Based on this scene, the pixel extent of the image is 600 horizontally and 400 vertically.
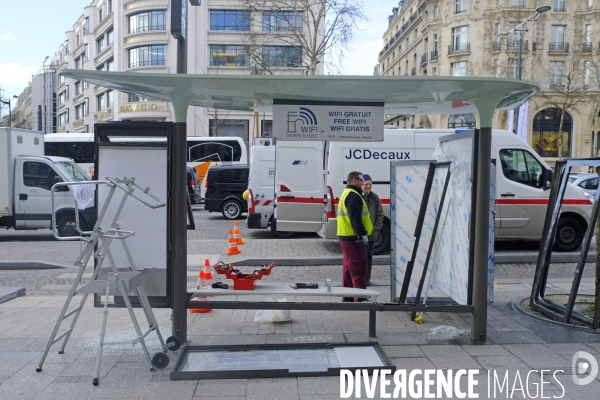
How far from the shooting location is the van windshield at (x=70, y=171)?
1512 cm

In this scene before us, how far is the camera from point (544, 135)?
174 ft

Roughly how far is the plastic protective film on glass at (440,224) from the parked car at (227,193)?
1419 centimetres

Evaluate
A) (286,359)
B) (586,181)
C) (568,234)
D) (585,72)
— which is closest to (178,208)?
(286,359)

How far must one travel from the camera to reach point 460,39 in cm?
5572

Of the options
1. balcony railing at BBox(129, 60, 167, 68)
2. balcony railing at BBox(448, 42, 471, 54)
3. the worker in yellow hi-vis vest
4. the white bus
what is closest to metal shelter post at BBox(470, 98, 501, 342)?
the worker in yellow hi-vis vest

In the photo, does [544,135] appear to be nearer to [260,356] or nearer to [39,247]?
[39,247]

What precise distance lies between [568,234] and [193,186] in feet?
54.6

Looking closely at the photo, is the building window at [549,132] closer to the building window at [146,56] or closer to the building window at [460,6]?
the building window at [460,6]

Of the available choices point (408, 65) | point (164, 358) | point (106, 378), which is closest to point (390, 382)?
point (164, 358)

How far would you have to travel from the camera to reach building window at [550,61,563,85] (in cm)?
5207

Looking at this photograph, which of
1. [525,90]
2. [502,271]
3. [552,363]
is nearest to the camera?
[552,363]

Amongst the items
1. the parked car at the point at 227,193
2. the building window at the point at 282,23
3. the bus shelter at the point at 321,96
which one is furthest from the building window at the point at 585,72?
the bus shelter at the point at 321,96

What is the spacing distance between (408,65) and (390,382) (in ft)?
227

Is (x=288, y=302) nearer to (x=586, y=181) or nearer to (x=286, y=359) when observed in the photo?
(x=286, y=359)
